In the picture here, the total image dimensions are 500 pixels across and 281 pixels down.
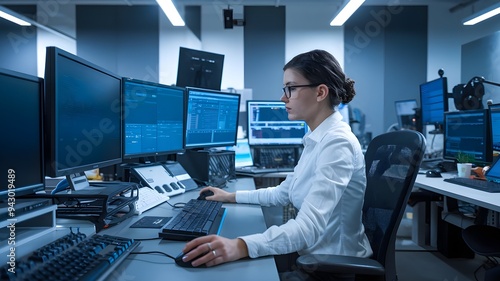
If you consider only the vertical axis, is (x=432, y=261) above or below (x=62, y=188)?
below

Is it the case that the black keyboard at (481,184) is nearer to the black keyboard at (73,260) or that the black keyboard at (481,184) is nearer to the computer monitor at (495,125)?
the computer monitor at (495,125)

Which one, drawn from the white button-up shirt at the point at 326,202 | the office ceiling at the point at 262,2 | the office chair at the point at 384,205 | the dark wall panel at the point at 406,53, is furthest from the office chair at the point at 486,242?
the office ceiling at the point at 262,2

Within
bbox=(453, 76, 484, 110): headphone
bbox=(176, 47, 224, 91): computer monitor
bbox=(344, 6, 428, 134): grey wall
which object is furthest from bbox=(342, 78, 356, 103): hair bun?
bbox=(344, 6, 428, 134): grey wall

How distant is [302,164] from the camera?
1.33 metres

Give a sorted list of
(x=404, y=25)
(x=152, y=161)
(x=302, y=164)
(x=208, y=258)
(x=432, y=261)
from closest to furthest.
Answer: (x=208, y=258) → (x=302, y=164) → (x=152, y=161) → (x=432, y=261) → (x=404, y=25)

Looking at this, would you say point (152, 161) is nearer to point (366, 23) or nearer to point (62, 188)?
point (62, 188)

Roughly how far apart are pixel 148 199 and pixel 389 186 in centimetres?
96

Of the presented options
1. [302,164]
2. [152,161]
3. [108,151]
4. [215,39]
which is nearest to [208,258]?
[302,164]

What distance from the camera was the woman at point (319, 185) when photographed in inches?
34.7

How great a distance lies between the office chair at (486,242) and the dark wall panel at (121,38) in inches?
199

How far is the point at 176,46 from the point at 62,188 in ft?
15.9

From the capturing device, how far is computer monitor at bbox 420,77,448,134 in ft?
8.87

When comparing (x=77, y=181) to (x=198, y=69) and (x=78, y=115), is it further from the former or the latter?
(x=198, y=69)

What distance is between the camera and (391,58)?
18.4 feet
